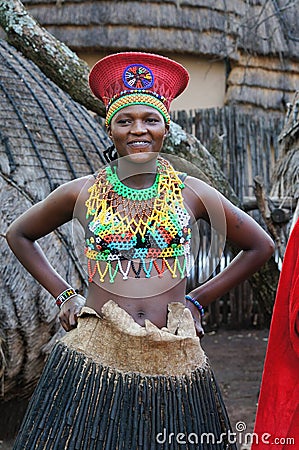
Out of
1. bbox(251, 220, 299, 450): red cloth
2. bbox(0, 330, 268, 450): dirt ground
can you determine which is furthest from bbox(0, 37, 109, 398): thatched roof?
bbox(251, 220, 299, 450): red cloth

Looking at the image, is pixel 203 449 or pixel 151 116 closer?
pixel 203 449

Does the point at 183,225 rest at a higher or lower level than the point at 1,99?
lower

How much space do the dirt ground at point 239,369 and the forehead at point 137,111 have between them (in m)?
2.43

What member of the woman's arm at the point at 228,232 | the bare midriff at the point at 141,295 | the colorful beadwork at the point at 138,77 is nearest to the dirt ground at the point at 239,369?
the woman's arm at the point at 228,232

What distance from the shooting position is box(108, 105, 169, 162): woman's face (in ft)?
6.53

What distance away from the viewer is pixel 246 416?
4629 millimetres

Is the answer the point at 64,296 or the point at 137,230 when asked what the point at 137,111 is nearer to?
the point at 137,230

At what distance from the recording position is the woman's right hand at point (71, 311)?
6.83 ft

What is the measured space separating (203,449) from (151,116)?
1.03 metres

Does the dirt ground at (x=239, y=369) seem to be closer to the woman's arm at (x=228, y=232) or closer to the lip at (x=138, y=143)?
the woman's arm at (x=228, y=232)

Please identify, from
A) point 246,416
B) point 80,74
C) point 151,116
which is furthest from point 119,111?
point 246,416

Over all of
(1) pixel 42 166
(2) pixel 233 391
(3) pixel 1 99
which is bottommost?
(2) pixel 233 391

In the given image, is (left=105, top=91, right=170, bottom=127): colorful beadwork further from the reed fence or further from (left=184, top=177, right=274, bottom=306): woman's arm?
the reed fence

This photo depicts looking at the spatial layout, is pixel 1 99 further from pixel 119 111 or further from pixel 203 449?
pixel 203 449
